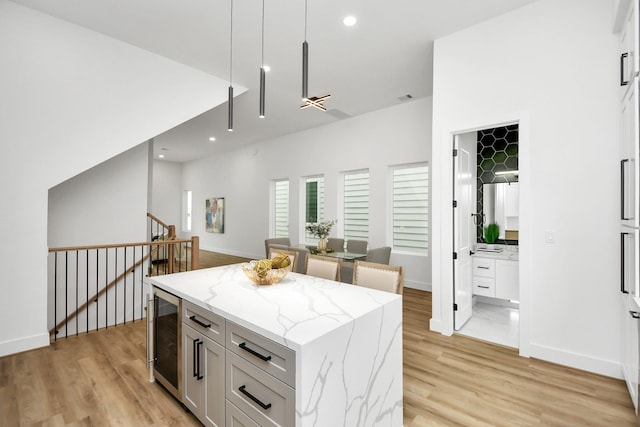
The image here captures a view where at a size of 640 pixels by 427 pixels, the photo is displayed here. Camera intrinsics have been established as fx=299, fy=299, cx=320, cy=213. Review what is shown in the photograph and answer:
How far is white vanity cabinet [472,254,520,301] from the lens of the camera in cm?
380

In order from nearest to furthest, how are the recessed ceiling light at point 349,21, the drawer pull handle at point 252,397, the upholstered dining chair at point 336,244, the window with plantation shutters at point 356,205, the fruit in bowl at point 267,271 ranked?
the drawer pull handle at point 252,397 < the fruit in bowl at point 267,271 < the recessed ceiling light at point 349,21 < the upholstered dining chair at point 336,244 < the window with plantation shutters at point 356,205

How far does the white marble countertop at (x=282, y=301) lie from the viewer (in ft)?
4.42

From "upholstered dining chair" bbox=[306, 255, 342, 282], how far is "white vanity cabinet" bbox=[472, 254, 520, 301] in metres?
2.45

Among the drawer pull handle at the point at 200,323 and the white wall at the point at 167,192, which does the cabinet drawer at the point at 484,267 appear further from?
the white wall at the point at 167,192

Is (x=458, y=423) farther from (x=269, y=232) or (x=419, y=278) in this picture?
(x=269, y=232)

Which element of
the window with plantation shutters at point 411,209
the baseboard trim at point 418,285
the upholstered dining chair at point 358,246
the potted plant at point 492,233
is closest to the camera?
the potted plant at point 492,233

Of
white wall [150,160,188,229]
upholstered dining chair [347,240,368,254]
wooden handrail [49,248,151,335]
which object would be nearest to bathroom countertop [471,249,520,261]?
upholstered dining chair [347,240,368,254]

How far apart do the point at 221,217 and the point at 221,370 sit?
8.26m

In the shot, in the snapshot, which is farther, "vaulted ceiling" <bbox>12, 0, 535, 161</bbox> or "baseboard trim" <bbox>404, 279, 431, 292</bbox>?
"baseboard trim" <bbox>404, 279, 431, 292</bbox>

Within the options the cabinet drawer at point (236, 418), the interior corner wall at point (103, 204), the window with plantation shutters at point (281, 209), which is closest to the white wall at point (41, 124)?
the interior corner wall at point (103, 204)

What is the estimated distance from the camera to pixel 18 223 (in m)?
2.89

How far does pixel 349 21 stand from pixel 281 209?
17.4 ft

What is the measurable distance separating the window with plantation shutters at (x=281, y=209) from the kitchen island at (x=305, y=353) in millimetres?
5681

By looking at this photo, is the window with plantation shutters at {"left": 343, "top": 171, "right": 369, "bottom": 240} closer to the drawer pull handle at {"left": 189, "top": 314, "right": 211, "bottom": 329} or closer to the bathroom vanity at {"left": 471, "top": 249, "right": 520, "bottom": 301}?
the bathroom vanity at {"left": 471, "top": 249, "right": 520, "bottom": 301}
